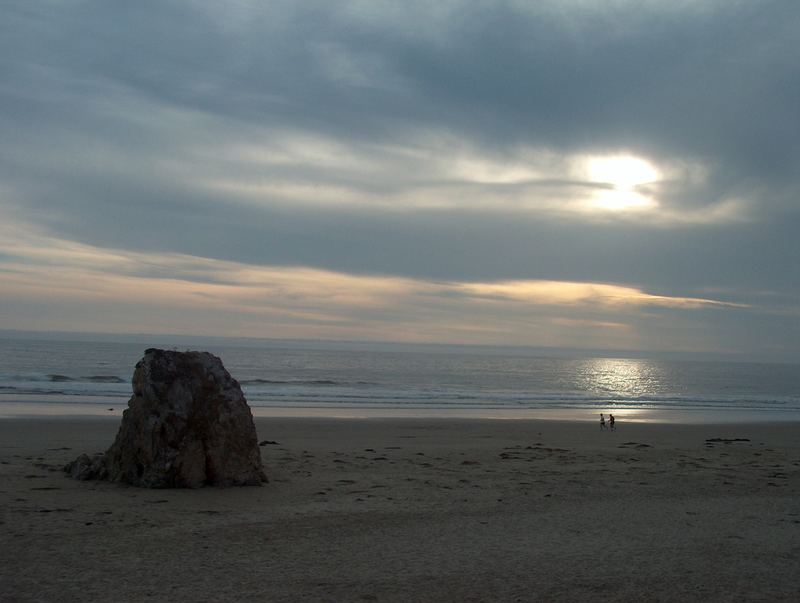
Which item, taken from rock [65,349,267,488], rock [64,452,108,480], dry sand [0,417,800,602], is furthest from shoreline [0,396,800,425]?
rock [65,349,267,488]

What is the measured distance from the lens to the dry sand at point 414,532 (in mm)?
5176

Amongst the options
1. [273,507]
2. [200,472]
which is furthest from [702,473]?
[200,472]

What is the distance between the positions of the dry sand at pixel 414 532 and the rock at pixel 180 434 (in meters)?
0.34

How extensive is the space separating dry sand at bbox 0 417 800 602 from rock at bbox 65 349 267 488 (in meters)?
0.34

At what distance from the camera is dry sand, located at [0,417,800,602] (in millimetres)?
5176

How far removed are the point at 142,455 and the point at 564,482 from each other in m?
5.87

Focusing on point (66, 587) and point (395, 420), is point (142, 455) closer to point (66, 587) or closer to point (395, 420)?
point (66, 587)

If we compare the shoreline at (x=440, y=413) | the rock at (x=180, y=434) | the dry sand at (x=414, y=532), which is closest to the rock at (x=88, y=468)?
the rock at (x=180, y=434)

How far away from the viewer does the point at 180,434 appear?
359 inches

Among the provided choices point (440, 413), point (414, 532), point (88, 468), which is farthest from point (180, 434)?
point (440, 413)

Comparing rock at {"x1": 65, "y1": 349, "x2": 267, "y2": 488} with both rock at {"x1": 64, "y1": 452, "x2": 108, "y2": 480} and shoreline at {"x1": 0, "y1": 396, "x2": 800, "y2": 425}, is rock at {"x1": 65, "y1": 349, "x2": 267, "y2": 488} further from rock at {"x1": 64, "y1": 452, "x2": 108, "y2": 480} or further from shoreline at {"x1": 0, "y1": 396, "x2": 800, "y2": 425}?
shoreline at {"x1": 0, "y1": 396, "x2": 800, "y2": 425}

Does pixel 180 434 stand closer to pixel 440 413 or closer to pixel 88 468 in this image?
pixel 88 468

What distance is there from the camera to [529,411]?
107 feet

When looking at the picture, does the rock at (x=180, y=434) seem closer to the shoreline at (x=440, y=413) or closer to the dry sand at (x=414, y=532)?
the dry sand at (x=414, y=532)
